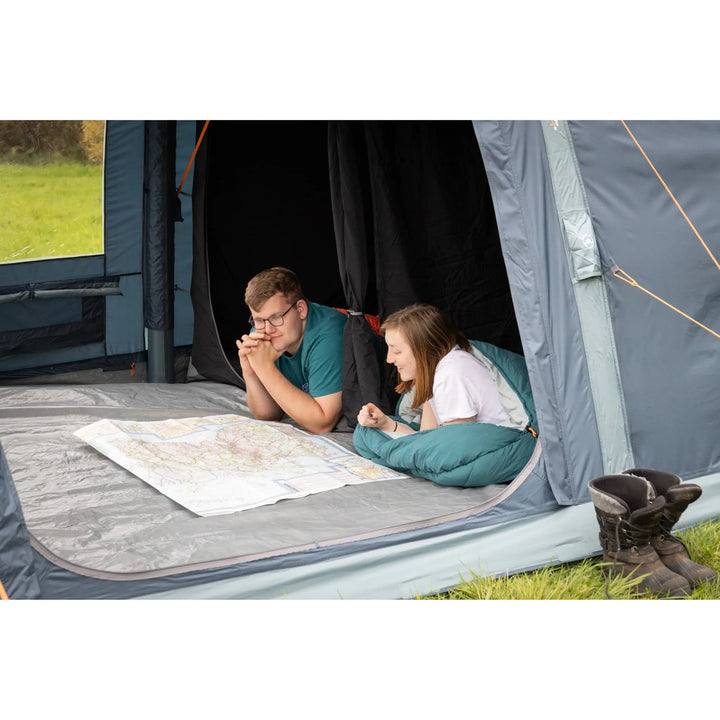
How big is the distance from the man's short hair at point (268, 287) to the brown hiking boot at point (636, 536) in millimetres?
1304

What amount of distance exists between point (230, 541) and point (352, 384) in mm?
1054

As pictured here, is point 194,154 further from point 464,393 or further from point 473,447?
point 473,447

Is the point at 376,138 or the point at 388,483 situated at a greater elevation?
the point at 376,138

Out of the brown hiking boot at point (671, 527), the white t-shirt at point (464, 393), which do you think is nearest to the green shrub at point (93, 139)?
the white t-shirt at point (464, 393)

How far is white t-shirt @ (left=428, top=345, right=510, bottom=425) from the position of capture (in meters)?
2.66

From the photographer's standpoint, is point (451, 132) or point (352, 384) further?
point (451, 132)

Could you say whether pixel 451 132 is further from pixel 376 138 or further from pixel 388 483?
pixel 388 483

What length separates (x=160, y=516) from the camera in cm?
238

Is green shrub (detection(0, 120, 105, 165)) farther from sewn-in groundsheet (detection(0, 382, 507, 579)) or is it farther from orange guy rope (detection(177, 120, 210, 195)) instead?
sewn-in groundsheet (detection(0, 382, 507, 579))

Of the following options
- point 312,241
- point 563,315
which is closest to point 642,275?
point 563,315

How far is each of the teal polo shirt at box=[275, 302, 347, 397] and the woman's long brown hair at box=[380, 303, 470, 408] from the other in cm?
42

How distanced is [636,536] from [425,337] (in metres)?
0.87

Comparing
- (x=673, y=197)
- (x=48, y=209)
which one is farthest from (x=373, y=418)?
(x=48, y=209)

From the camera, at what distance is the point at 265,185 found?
4.19 m
